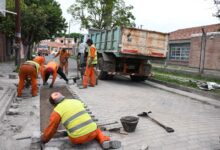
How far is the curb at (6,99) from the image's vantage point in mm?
6667

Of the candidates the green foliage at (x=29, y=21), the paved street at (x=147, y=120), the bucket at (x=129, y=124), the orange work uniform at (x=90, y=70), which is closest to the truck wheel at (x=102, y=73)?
the orange work uniform at (x=90, y=70)

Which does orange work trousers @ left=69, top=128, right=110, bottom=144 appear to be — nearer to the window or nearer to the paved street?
the paved street

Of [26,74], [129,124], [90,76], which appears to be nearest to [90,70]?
[90,76]

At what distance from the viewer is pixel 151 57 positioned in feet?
40.7

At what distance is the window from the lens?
87.2ft

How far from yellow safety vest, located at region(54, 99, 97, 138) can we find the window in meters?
22.6

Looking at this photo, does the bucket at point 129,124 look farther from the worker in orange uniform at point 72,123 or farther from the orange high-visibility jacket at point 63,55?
the orange high-visibility jacket at point 63,55

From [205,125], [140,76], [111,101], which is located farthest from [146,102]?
[140,76]

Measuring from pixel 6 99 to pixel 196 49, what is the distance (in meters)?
18.2

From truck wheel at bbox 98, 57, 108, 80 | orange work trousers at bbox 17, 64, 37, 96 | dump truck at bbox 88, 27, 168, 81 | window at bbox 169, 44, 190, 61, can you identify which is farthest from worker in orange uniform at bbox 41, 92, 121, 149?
A: window at bbox 169, 44, 190, 61

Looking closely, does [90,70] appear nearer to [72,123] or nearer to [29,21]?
[72,123]

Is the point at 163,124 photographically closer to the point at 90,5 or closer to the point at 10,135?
the point at 10,135

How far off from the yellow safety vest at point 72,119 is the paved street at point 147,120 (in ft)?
1.06

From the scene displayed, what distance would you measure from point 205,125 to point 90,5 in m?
27.0
